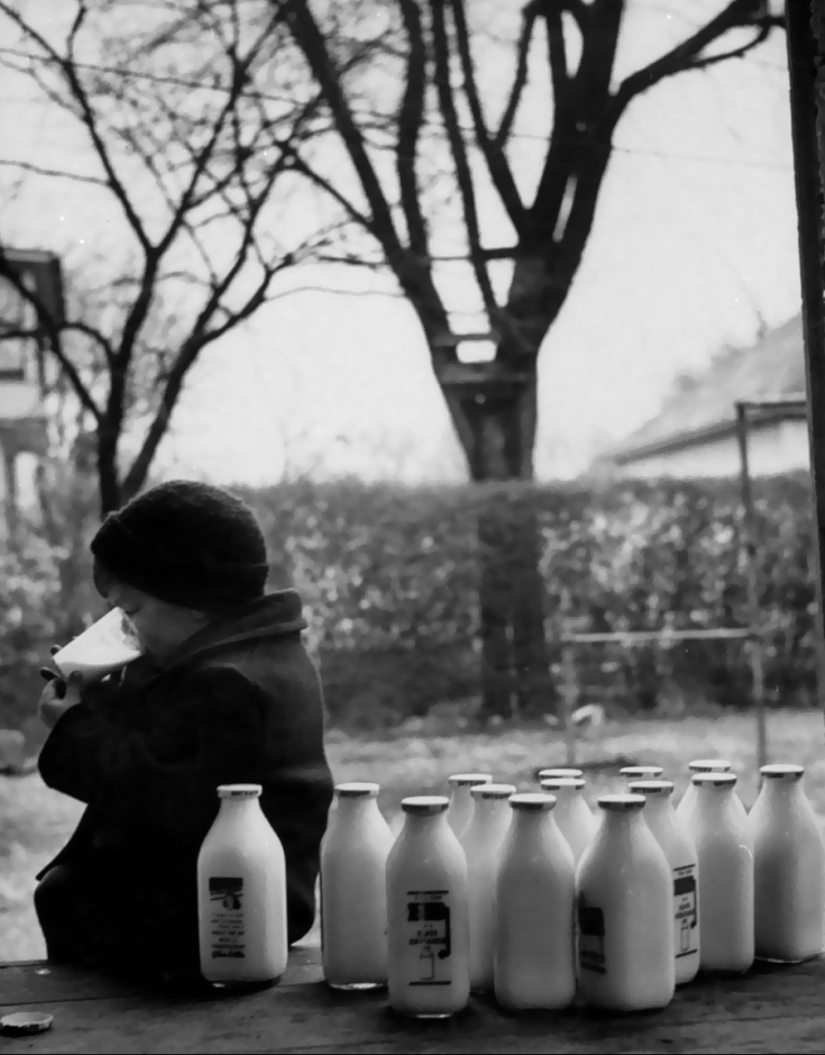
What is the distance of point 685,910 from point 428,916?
1.06 ft

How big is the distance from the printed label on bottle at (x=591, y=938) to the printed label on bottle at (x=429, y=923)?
152 mm

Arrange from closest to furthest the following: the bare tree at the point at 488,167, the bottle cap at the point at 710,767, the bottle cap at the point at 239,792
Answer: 1. the bottle cap at the point at 239,792
2. the bottle cap at the point at 710,767
3. the bare tree at the point at 488,167

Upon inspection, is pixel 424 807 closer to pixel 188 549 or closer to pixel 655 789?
pixel 655 789

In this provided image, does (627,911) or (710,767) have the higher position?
→ (710,767)

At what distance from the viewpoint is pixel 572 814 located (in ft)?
4.51

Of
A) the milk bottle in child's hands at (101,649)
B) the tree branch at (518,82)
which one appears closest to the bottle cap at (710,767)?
the milk bottle in child's hands at (101,649)

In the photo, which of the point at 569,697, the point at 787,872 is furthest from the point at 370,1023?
the point at 569,697

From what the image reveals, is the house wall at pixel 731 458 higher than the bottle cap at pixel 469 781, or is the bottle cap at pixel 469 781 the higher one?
the house wall at pixel 731 458

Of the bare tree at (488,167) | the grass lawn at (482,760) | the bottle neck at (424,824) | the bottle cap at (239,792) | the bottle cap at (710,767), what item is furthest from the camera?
the bare tree at (488,167)

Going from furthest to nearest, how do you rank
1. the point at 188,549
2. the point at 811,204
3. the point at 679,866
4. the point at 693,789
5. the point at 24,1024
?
the point at 811,204 → the point at 188,549 → the point at 693,789 → the point at 679,866 → the point at 24,1024

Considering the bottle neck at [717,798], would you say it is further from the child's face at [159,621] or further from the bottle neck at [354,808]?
the child's face at [159,621]

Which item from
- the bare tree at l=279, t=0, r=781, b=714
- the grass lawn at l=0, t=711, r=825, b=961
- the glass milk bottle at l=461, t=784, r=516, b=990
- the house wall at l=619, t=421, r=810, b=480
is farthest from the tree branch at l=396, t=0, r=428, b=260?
the glass milk bottle at l=461, t=784, r=516, b=990

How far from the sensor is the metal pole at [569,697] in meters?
1.92

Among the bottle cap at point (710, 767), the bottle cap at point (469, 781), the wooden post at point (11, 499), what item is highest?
the wooden post at point (11, 499)
